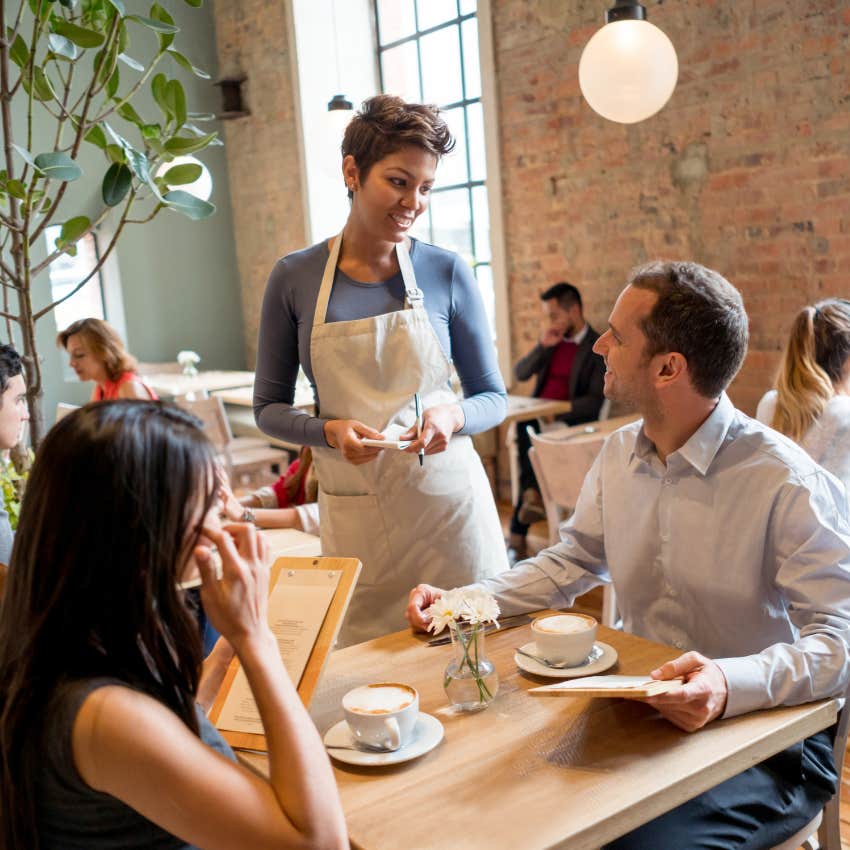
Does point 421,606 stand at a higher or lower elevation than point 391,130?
lower

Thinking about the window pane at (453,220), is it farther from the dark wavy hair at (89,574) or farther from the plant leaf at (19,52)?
the dark wavy hair at (89,574)

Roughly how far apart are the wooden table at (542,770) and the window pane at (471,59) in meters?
5.61

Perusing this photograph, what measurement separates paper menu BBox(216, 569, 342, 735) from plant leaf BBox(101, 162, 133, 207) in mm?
1004

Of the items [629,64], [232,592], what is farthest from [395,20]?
[232,592]

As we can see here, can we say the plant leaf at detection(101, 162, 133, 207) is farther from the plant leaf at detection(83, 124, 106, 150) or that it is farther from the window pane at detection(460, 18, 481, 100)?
the window pane at detection(460, 18, 481, 100)

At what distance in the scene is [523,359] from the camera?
5.50m

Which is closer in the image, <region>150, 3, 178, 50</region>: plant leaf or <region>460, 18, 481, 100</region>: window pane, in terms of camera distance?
<region>150, 3, 178, 50</region>: plant leaf

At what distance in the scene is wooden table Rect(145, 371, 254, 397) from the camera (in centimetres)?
678

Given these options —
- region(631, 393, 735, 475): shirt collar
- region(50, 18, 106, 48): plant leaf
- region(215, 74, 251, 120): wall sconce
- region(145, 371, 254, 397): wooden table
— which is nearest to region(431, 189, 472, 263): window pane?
region(145, 371, 254, 397): wooden table

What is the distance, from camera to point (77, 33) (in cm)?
191

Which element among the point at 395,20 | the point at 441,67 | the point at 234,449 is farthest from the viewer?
the point at 395,20

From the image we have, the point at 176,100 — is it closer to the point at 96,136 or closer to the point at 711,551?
the point at 96,136

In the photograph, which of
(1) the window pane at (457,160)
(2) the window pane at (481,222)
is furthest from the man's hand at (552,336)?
(1) the window pane at (457,160)

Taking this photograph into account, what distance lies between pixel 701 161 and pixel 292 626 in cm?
391
